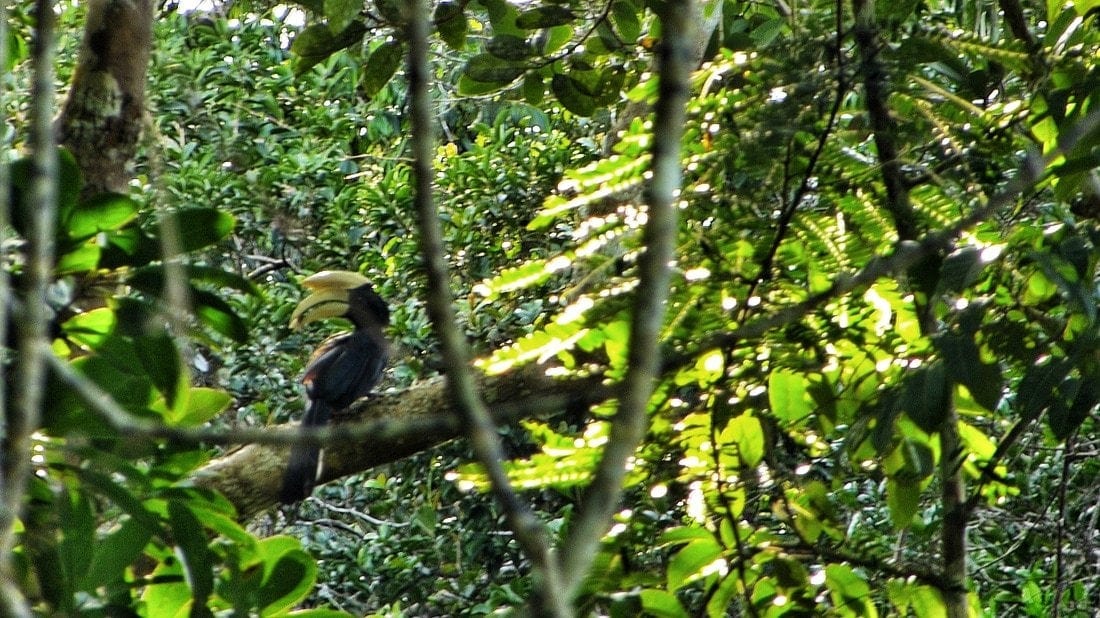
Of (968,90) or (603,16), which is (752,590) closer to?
(968,90)

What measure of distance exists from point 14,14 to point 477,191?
1.66 m

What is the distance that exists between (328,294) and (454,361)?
10.8 ft

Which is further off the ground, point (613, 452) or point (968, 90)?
point (968, 90)

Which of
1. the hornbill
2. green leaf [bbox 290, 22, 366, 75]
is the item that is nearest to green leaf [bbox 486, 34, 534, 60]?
green leaf [bbox 290, 22, 366, 75]

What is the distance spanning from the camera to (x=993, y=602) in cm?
288

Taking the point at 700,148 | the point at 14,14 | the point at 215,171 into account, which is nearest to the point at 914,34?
the point at 700,148

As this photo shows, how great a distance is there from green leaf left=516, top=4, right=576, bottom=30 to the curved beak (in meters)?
1.78

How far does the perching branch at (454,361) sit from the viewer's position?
0.60m

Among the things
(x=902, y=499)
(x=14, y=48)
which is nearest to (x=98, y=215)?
(x=14, y=48)

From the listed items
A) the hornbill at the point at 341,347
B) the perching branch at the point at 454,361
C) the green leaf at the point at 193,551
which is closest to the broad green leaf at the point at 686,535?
the green leaf at the point at 193,551

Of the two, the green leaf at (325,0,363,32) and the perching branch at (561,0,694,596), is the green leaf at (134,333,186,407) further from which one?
the perching branch at (561,0,694,596)

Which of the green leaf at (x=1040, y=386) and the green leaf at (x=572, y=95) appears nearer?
the green leaf at (x=1040, y=386)

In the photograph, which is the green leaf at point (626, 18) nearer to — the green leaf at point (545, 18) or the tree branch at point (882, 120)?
the green leaf at point (545, 18)

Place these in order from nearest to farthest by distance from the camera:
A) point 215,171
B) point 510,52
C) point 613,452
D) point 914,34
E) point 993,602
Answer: point 613,452 < point 914,34 < point 510,52 < point 993,602 < point 215,171
